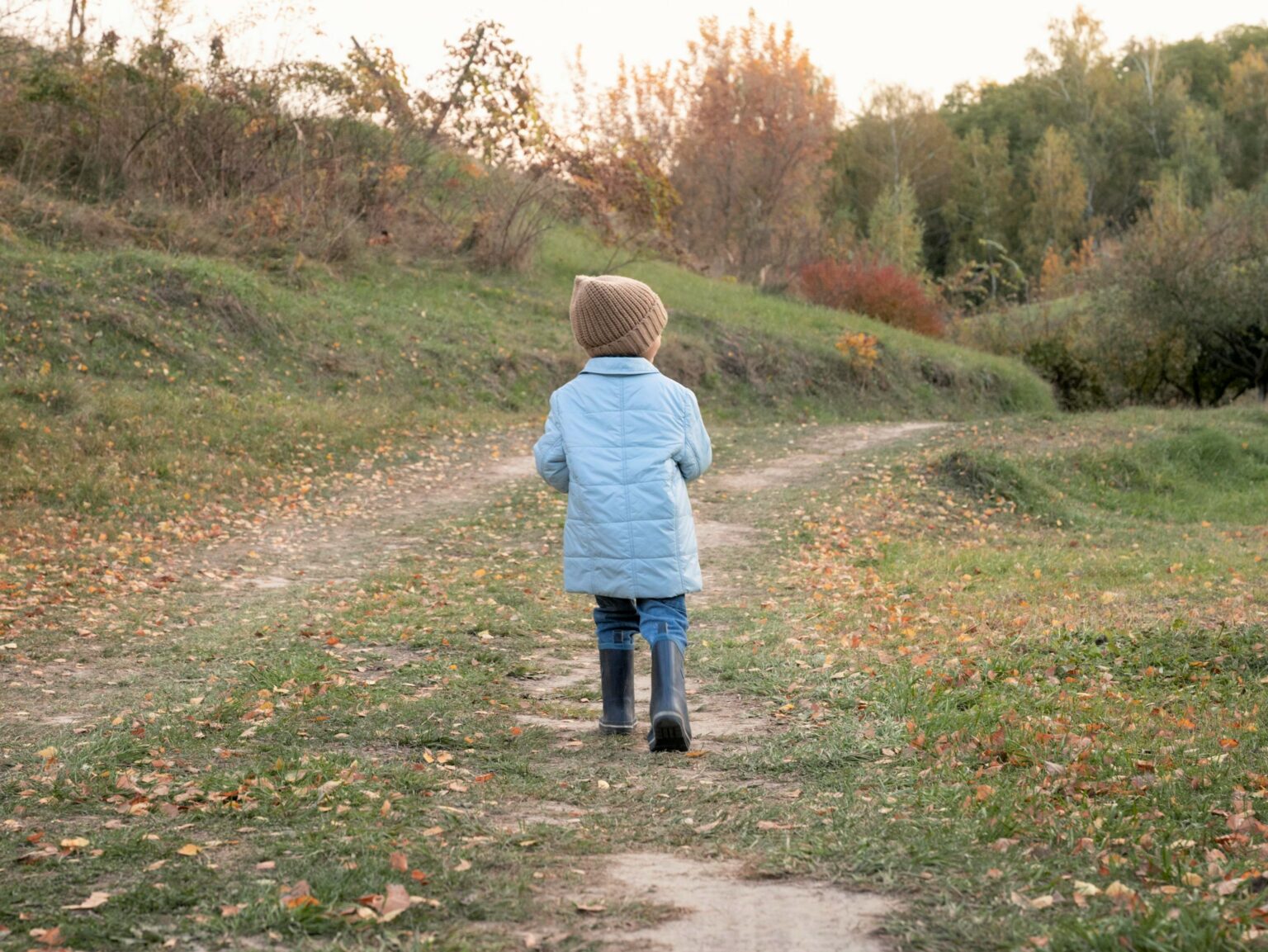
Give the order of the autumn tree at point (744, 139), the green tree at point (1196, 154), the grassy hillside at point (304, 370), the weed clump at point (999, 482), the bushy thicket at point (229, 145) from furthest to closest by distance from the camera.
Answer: the green tree at point (1196, 154), the autumn tree at point (744, 139), the bushy thicket at point (229, 145), the weed clump at point (999, 482), the grassy hillside at point (304, 370)

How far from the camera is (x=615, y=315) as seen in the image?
555 centimetres

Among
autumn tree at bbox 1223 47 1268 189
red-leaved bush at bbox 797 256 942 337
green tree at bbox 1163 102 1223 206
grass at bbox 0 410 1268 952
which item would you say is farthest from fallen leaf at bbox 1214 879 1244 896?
autumn tree at bbox 1223 47 1268 189

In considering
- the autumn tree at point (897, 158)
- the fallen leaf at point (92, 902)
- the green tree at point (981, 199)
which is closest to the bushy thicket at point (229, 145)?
the fallen leaf at point (92, 902)

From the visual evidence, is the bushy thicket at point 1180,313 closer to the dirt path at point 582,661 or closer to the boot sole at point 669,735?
the dirt path at point 582,661

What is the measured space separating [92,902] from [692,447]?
289 centimetres

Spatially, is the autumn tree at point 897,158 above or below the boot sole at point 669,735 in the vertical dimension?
above

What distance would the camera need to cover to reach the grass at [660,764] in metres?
3.54

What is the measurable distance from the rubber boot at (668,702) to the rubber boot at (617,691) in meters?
0.24

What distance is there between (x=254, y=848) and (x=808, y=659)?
Result: 3.80 m

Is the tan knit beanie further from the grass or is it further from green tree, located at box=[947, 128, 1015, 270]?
green tree, located at box=[947, 128, 1015, 270]

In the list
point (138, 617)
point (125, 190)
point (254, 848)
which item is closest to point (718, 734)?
point (254, 848)

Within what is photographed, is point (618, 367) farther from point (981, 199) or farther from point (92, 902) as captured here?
point (981, 199)

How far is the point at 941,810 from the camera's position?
14.3 feet

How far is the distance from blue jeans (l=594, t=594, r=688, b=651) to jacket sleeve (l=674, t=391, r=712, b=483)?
21.2 inches
